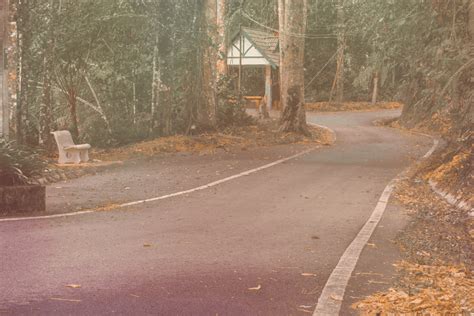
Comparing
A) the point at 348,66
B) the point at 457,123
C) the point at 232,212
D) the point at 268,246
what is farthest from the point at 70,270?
the point at 348,66

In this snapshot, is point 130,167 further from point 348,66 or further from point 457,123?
point 348,66

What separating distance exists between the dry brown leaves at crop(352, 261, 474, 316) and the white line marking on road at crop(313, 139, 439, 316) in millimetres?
243

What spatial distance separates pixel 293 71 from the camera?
30078mm

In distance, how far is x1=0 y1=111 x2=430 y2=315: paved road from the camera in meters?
6.50

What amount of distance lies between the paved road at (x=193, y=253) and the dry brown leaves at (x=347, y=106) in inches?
1569

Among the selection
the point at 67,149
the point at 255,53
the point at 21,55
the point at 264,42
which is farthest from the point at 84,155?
the point at 264,42

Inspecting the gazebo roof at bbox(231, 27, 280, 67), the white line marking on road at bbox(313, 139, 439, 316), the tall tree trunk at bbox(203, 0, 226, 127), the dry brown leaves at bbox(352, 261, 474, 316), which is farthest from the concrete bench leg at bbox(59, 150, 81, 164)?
the gazebo roof at bbox(231, 27, 280, 67)

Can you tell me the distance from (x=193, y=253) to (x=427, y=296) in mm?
2937

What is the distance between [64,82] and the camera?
25422 mm

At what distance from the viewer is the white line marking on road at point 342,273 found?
21.1 feet

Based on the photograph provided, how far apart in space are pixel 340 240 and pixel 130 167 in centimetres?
1014

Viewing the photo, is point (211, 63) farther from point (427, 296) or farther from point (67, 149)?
point (427, 296)

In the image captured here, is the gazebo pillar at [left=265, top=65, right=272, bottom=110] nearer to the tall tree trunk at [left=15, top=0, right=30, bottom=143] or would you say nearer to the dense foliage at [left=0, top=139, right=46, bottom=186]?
the tall tree trunk at [left=15, top=0, right=30, bottom=143]

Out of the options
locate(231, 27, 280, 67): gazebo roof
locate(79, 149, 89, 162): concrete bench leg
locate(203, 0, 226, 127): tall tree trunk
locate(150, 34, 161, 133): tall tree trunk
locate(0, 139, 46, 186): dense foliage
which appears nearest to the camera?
locate(0, 139, 46, 186): dense foliage
